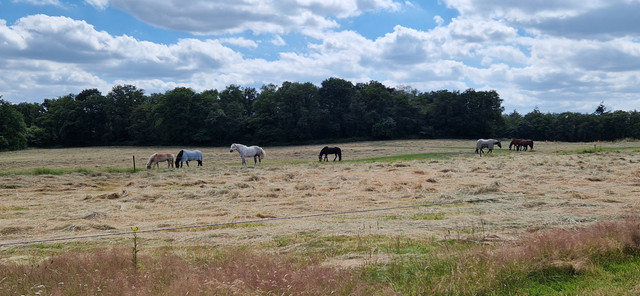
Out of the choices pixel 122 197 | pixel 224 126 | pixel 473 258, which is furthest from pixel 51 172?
pixel 224 126

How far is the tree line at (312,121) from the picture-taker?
7531 centimetres

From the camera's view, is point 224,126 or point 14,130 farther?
point 224,126

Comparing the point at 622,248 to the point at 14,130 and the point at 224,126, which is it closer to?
the point at 224,126

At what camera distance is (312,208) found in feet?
45.2

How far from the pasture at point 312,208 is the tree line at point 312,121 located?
2053 inches

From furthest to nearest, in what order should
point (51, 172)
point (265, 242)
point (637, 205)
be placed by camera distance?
point (51, 172), point (637, 205), point (265, 242)

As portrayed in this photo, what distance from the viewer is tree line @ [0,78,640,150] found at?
75.3 metres

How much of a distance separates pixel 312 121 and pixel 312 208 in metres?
61.7

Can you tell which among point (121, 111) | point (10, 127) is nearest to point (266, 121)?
point (121, 111)

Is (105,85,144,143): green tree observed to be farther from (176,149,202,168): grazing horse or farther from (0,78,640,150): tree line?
(176,149,202,168): grazing horse

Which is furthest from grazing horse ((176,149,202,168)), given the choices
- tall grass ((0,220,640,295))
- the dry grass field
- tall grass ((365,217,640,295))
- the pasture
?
tall grass ((365,217,640,295))

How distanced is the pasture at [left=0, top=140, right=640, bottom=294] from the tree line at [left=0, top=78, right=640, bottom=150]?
52136 millimetres

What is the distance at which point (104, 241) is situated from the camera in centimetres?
981

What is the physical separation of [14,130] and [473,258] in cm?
7714
